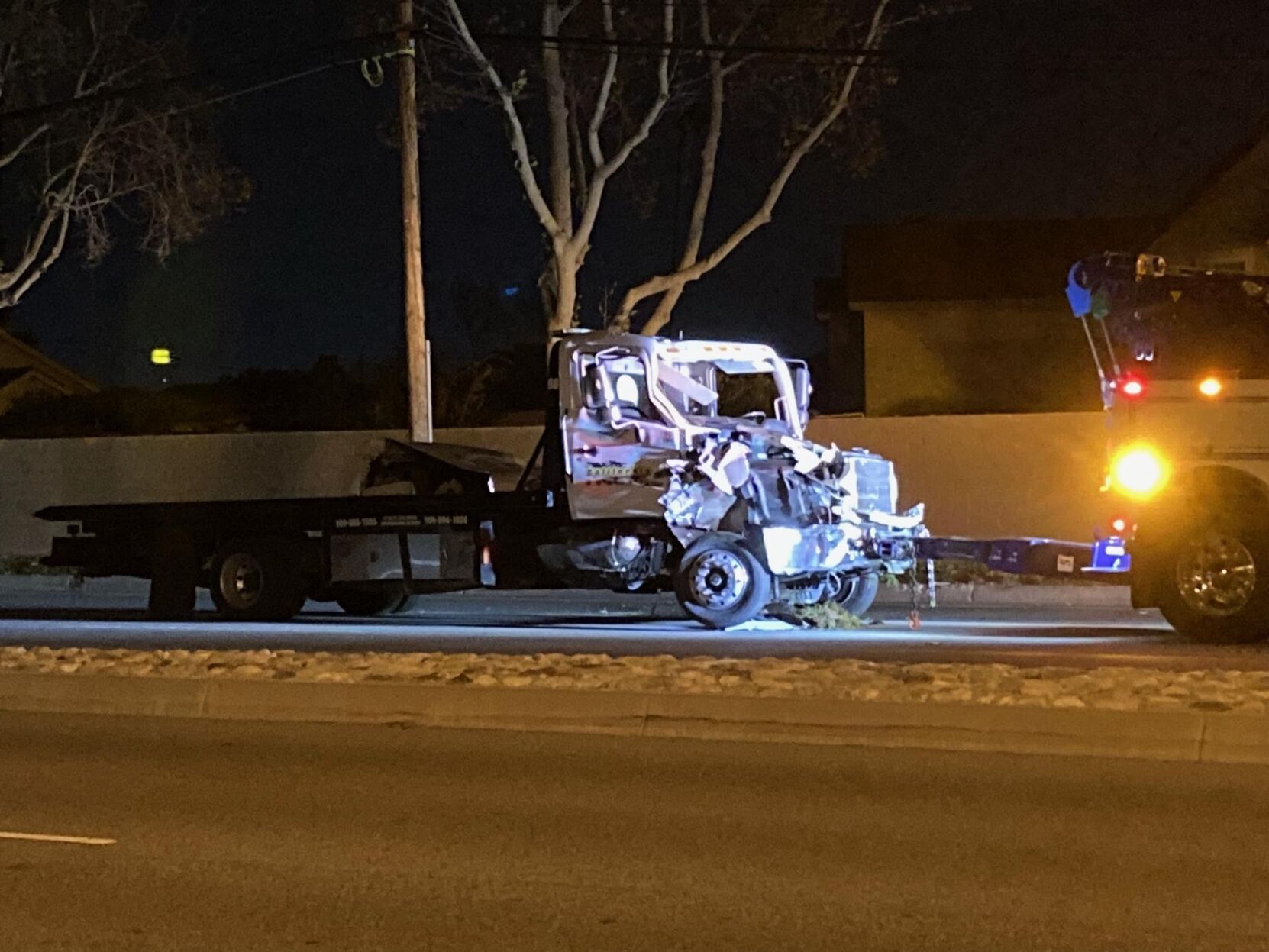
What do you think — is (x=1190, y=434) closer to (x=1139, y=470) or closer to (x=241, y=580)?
(x=1139, y=470)

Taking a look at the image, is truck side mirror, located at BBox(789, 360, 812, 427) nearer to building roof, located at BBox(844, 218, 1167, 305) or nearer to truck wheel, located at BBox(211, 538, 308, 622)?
truck wheel, located at BBox(211, 538, 308, 622)

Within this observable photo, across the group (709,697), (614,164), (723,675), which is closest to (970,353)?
(614,164)

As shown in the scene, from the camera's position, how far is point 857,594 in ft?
55.1

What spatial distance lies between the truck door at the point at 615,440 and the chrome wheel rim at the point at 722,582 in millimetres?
632

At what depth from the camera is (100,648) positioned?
47.0 ft

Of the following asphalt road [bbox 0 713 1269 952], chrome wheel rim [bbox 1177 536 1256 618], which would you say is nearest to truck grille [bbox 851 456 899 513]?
chrome wheel rim [bbox 1177 536 1256 618]

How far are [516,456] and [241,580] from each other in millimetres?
7215

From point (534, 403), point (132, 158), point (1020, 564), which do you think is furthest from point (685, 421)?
point (534, 403)

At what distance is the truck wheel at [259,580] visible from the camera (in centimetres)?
1758

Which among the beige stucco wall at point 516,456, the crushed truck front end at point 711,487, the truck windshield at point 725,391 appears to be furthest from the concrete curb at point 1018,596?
the crushed truck front end at point 711,487

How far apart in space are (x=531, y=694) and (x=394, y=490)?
26.4 feet

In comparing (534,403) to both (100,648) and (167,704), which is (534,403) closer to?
(100,648)

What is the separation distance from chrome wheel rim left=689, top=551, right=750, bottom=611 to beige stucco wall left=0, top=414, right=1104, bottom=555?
21.4 ft

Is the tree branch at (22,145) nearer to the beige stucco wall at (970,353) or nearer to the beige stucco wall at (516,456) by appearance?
A: the beige stucco wall at (516,456)
